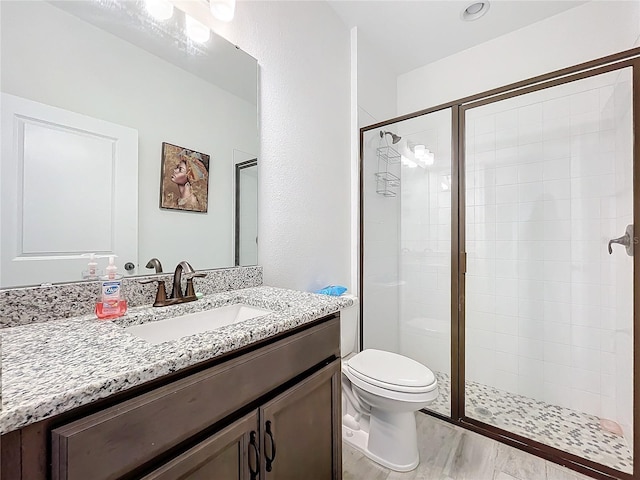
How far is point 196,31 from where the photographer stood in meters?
1.22

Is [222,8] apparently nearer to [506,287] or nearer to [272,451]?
[272,451]

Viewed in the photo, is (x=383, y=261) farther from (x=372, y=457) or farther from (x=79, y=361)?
(x=79, y=361)

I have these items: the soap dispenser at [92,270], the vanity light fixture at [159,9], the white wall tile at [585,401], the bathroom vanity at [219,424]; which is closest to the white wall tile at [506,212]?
the white wall tile at [585,401]

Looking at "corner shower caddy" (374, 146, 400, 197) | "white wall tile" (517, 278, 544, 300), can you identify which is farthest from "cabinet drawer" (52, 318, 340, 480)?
"white wall tile" (517, 278, 544, 300)

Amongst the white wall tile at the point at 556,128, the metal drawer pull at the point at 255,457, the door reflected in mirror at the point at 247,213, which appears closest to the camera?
the metal drawer pull at the point at 255,457

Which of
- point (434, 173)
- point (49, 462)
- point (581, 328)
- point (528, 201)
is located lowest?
point (581, 328)

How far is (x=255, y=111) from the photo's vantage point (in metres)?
1.44

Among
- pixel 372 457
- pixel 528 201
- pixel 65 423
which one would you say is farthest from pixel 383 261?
pixel 65 423

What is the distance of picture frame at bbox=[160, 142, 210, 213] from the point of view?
1.14 metres

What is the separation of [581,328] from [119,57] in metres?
2.74

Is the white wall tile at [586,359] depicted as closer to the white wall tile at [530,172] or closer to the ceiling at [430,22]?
the white wall tile at [530,172]

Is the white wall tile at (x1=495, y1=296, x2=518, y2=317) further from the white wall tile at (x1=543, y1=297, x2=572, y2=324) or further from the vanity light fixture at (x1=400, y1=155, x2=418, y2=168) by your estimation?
the vanity light fixture at (x1=400, y1=155, x2=418, y2=168)

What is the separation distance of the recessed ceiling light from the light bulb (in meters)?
1.73

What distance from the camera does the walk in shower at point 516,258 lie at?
1.67 metres
